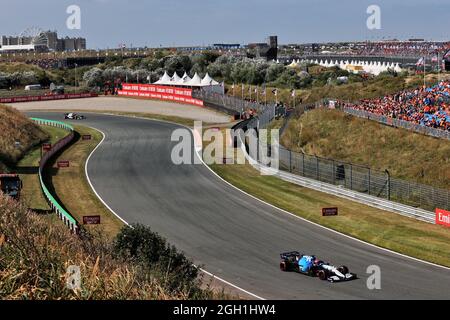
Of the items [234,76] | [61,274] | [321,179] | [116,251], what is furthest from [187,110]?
[61,274]

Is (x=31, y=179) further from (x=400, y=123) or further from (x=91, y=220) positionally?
(x=400, y=123)

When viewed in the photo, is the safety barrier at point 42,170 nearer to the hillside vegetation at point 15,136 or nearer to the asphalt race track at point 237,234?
the hillside vegetation at point 15,136

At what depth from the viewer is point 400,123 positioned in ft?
169

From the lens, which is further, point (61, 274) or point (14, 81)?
point (14, 81)

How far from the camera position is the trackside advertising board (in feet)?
299

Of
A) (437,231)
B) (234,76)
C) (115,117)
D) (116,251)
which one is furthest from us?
(234,76)

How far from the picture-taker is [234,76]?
370 ft

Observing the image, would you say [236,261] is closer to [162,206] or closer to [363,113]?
[162,206]

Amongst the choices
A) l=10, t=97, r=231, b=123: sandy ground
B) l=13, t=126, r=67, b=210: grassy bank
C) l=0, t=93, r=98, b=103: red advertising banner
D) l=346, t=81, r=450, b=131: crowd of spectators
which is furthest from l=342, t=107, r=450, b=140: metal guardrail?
l=0, t=93, r=98, b=103: red advertising banner

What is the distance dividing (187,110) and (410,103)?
3404cm

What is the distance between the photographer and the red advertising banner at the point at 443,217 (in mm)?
31062

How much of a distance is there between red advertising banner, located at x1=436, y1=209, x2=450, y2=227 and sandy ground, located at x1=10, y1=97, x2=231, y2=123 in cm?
4281

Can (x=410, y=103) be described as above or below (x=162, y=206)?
above

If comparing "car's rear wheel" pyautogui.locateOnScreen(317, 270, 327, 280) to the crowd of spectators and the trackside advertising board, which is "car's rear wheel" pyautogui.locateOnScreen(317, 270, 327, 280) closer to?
the crowd of spectators
